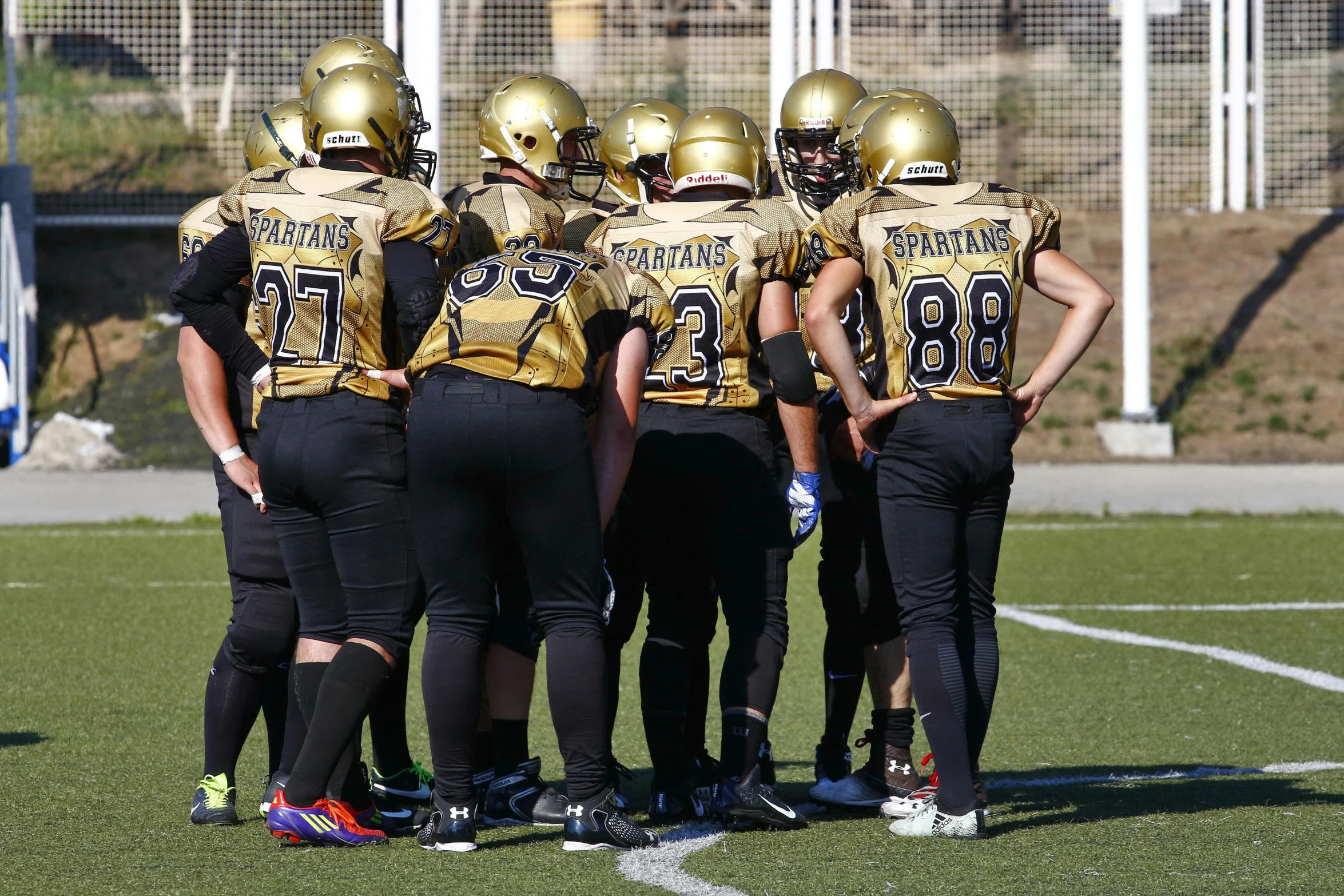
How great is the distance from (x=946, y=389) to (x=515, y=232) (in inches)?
52.2

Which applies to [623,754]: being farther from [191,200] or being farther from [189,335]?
[191,200]

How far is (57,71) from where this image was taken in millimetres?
17406

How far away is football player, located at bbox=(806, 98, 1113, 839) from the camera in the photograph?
403cm

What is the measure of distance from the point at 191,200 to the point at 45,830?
13.7m

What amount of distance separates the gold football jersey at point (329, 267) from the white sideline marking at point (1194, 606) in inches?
203

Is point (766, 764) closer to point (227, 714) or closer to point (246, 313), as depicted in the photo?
point (227, 714)

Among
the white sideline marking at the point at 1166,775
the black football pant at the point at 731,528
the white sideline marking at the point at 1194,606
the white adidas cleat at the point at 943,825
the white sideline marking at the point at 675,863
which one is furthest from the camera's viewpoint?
the white sideline marking at the point at 1194,606

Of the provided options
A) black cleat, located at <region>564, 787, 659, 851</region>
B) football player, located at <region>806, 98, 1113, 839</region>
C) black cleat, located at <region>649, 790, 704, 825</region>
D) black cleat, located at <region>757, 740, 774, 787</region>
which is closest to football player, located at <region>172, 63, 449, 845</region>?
black cleat, located at <region>564, 787, 659, 851</region>

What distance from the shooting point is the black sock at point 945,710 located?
157 inches

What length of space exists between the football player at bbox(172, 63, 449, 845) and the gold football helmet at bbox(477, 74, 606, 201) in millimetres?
844

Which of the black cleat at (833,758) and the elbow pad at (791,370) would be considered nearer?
the elbow pad at (791,370)

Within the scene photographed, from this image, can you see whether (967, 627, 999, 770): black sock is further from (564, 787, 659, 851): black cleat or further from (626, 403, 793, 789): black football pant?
(564, 787, 659, 851): black cleat

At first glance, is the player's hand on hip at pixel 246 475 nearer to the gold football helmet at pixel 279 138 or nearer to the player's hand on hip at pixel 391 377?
the player's hand on hip at pixel 391 377

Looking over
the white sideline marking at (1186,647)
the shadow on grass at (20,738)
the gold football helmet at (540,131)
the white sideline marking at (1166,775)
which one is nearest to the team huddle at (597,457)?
the gold football helmet at (540,131)
